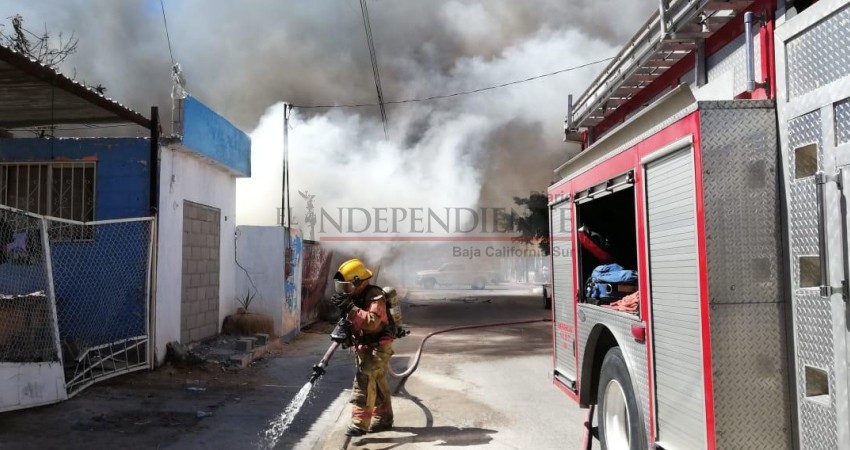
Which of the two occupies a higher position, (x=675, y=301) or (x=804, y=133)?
(x=804, y=133)

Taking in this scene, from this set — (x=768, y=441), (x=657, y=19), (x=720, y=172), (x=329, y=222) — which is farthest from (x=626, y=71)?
(x=329, y=222)

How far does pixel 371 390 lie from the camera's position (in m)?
4.86

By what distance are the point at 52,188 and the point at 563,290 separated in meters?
6.11

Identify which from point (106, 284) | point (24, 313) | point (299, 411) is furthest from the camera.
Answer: point (106, 284)

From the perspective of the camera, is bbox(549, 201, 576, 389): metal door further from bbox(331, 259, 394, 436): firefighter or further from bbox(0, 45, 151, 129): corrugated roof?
bbox(0, 45, 151, 129): corrugated roof

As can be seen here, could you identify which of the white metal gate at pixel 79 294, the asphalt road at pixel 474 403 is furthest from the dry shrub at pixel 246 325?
the white metal gate at pixel 79 294

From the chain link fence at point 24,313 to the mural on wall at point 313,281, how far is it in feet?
20.2

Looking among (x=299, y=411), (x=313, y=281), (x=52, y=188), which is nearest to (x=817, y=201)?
(x=299, y=411)

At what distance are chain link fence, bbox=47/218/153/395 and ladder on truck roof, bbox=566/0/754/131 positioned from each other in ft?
16.6

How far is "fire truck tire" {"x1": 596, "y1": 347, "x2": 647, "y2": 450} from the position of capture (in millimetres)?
3104

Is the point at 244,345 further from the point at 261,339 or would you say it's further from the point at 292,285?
the point at 292,285

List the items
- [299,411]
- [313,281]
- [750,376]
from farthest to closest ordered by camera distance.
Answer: [313,281], [299,411], [750,376]

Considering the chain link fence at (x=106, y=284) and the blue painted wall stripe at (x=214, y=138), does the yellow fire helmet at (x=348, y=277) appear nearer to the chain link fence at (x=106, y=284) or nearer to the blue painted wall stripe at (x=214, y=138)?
the chain link fence at (x=106, y=284)

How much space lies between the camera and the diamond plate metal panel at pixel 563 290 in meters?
4.36
